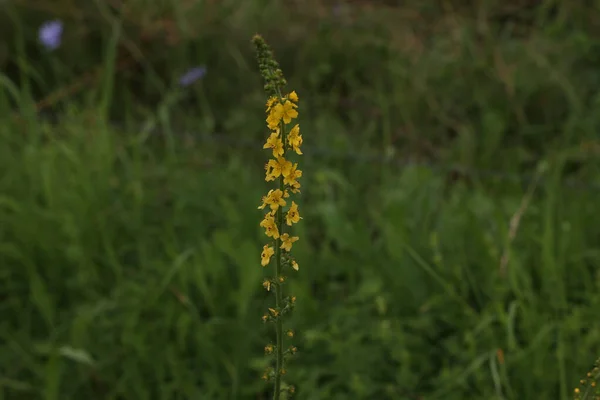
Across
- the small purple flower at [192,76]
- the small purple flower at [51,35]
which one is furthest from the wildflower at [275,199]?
the small purple flower at [51,35]

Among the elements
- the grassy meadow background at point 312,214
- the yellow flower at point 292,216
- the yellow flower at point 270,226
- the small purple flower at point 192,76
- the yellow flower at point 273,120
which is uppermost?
the small purple flower at point 192,76

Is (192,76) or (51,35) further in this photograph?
(51,35)

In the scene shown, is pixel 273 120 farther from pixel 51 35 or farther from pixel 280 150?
pixel 51 35

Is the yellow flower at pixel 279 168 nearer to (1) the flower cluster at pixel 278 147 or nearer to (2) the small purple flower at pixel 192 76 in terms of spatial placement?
(1) the flower cluster at pixel 278 147

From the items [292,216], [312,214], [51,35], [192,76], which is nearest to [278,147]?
[292,216]

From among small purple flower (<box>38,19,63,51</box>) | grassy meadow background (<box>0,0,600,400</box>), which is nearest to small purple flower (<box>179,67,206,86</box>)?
grassy meadow background (<box>0,0,600,400</box>)

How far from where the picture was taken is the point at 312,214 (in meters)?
2.53

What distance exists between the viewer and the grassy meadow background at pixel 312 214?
6.49ft

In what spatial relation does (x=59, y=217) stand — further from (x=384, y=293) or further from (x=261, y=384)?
(x=384, y=293)

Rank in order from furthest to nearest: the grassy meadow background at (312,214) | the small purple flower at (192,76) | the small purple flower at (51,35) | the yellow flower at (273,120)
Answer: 1. the small purple flower at (51,35)
2. the small purple flower at (192,76)
3. the grassy meadow background at (312,214)
4. the yellow flower at (273,120)

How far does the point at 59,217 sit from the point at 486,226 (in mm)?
1274

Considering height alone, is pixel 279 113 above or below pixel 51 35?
below

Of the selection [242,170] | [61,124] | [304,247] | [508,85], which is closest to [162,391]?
[304,247]

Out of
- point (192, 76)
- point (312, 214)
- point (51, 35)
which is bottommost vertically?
point (312, 214)
